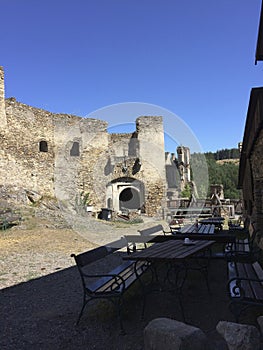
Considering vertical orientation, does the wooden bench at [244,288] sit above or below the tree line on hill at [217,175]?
below

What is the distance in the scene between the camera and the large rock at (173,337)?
7.47 feet

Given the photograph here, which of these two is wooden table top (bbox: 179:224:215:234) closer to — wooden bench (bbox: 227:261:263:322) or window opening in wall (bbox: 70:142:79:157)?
wooden bench (bbox: 227:261:263:322)

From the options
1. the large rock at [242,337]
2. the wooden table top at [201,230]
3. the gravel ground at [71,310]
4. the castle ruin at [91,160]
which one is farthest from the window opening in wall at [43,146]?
the large rock at [242,337]

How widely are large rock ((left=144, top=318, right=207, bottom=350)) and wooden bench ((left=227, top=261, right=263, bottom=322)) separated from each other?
658 mm

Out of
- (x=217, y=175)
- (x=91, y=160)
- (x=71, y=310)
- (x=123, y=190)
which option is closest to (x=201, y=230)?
(x=71, y=310)

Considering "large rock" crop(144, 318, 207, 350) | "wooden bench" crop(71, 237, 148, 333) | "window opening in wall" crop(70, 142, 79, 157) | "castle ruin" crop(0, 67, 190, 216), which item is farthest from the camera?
"window opening in wall" crop(70, 142, 79, 157)

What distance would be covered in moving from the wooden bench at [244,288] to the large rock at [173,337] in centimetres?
66

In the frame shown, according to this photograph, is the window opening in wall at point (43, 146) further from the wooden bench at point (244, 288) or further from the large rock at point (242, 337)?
the large rock at point (242, 337)

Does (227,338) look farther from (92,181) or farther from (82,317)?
(92,181)

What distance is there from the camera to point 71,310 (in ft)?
12.7

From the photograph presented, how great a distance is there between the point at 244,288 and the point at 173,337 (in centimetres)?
119

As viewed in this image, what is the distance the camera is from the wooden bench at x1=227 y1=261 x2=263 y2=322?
2.84 meters

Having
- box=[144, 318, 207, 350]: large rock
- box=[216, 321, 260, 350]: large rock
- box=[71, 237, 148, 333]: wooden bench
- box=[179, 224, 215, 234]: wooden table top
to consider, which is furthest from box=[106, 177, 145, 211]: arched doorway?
box=[216, 321, 260, 350]: large rock

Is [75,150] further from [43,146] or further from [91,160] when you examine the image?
[43,146]
